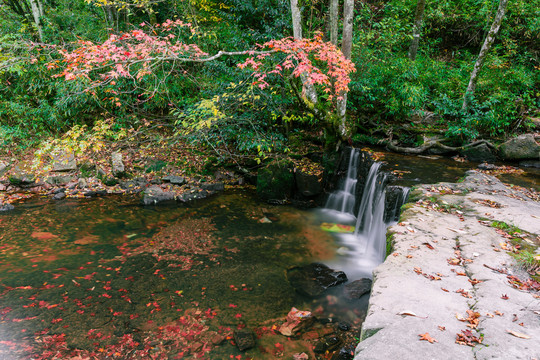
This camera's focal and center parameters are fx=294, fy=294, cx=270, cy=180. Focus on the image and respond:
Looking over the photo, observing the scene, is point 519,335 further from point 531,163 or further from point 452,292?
point 531,163

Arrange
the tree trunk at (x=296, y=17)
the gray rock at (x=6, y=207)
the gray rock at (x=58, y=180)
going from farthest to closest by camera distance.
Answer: the gray rock at (x=58, y=180) < the gray rock at (x=6, y=207) < the tree trunk at (x=296, y=17)

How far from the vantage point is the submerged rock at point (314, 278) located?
18.3 ft

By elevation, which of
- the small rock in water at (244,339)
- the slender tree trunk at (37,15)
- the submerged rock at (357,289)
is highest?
Result: the slender tree trunk at (37,15)

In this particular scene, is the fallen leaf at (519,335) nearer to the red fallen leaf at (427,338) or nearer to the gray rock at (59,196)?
the red fallen leaf at (427,338)

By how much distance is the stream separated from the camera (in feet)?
14.1

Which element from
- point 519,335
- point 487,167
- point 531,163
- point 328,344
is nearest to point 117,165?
point 328,344

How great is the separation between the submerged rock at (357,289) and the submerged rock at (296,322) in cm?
102

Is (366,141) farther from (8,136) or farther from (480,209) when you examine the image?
(8,136)

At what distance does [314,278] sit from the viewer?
19.4 ft

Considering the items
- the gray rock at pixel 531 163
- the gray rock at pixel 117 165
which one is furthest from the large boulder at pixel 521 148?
the gray rock at pixel 117 165

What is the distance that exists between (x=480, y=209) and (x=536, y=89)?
8.61 meters

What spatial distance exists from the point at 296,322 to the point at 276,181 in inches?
222

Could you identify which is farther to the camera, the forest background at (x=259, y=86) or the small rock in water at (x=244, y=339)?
the forest background at (x=259, y=86)

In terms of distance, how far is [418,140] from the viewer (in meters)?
10.5
